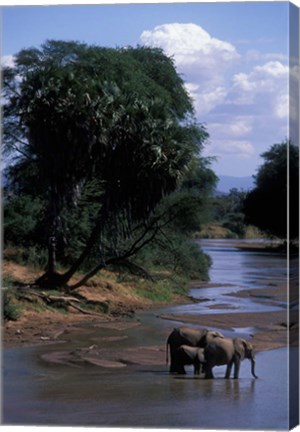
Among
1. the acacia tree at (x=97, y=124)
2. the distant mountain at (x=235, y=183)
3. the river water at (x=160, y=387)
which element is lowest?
the river water at (x=160, y=387)

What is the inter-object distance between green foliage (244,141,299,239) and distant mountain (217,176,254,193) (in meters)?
0.07

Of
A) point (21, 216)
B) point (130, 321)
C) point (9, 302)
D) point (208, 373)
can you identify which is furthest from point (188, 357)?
point (21, 216)

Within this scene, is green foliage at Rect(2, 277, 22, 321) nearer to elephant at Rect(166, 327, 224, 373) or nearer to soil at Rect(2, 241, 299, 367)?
soil at Rect(2, 241, 299, 367)

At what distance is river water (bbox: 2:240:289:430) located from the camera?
32.2ft

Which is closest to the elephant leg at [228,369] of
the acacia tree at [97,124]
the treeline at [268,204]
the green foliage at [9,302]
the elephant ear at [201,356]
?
the elephant ear at [201,356]

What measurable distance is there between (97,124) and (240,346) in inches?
98.0

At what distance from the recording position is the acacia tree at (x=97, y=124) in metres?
10.6

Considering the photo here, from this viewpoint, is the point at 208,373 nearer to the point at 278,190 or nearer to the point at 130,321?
the point at 130,321

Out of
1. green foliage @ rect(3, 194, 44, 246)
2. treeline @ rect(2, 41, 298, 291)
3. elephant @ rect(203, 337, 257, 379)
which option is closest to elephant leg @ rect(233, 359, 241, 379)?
elephant @ rect(203, 337, 257, 379)

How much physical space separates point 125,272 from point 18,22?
2.67 meters

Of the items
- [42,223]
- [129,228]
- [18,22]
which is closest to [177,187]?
[129,228]

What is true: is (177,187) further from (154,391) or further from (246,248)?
(154,391)

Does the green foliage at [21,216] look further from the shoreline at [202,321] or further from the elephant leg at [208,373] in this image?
the elephant leg at [208,373]

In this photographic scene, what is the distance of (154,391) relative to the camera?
33.0ft
